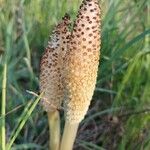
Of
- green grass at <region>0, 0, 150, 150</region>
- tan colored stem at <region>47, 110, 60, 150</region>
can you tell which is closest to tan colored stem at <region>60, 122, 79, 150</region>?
tan colored stem at <region>47, 110, 60, 150</region>

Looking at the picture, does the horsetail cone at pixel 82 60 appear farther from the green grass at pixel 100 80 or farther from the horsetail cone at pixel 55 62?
the green grass at pixel 100 80

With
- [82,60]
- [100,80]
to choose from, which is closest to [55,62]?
[82,60]

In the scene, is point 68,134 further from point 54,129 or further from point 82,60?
point 82,60

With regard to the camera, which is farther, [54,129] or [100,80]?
[100,80]

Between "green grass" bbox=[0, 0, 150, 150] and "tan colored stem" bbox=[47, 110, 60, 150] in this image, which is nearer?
"tan colored stem" bbox=[47, 110, 60, 150]

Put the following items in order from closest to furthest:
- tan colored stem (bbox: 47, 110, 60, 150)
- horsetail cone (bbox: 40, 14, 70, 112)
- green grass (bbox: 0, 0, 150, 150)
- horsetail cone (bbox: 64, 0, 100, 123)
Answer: horsetail cone (bbox: 64, 0, 100, 123), horsetail cone (bbox: 40, 14, 70, 112), tan colored stem (bbox: 47, 110, 60, 150), green grass (bbox: 0, 0, 150, 150)

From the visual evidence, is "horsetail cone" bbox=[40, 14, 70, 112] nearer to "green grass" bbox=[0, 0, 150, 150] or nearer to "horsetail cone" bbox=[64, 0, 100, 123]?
"horsetail cone" bbox=[64, 0, 100, 123]
